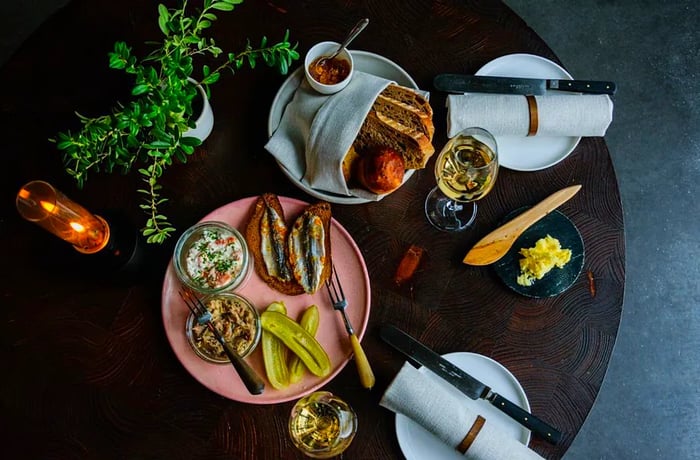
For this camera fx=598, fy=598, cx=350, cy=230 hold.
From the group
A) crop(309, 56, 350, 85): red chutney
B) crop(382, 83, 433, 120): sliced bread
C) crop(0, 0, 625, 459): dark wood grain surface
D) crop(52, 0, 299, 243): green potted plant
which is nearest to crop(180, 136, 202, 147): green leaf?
crop(52, 0, 299, 243): green potted plant

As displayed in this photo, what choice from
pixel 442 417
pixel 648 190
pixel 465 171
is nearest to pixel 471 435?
pixel 442 417

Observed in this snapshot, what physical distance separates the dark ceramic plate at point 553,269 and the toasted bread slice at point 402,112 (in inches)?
12.0

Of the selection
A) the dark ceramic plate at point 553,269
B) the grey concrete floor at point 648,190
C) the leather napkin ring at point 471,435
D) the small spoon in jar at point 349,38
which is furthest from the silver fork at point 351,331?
the grey concrete floor at point 648,190

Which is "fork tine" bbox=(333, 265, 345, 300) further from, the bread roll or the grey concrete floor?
the grey concrete floor

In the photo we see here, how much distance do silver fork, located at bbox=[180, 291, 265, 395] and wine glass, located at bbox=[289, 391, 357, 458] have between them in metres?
0.12

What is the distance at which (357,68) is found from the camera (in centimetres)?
140

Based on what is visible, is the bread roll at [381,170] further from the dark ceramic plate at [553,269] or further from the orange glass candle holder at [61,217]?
the orange glass candle holder at [61,217]

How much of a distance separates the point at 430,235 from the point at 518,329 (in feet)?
0.97

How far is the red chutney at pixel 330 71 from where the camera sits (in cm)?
133

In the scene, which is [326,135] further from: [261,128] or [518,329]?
[518,329]

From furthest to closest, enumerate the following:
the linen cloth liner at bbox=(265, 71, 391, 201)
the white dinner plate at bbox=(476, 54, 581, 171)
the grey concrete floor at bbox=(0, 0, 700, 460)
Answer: the grey concrete floor at bbox=(0, 0, 700, 460) < the white dinner plate at bbox=(476, 54, 581, 171) < the linen cloth liner at bbox=(265, 71, 391, 201)

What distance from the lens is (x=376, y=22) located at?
1447 millimetres

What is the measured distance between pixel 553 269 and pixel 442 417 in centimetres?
42

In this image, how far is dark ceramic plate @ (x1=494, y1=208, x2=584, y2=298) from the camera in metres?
1.37
